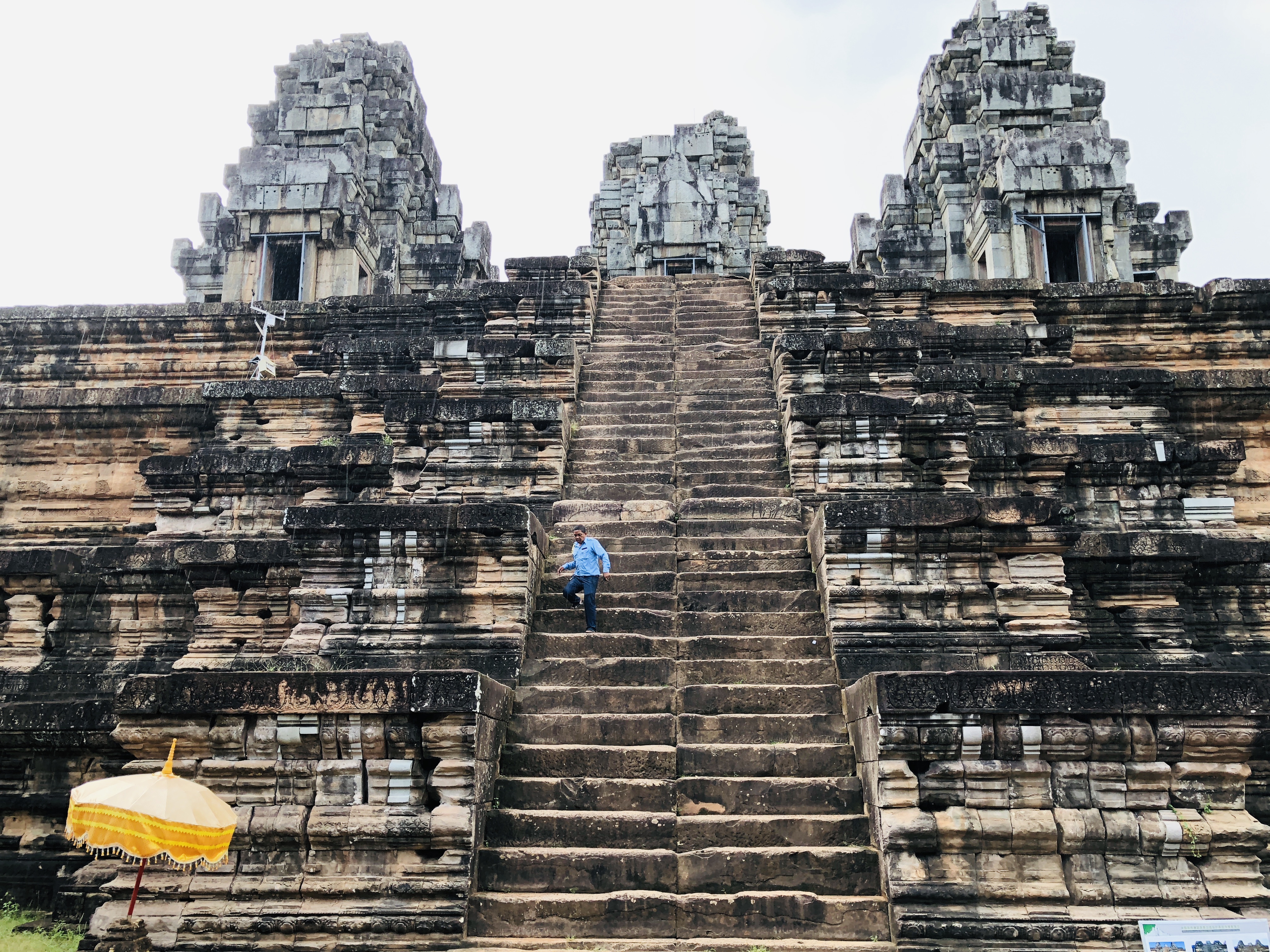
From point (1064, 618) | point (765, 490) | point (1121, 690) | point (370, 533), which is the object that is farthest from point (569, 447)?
point (1121, 690)

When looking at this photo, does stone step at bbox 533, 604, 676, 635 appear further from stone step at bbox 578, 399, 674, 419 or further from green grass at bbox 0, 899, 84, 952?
green grass at bbox 0, 899, 84, 952

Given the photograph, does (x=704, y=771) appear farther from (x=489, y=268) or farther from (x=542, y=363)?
(x=489, y=268)

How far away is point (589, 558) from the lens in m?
7.23

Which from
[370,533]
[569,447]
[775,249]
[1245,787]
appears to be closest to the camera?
[1245,787]

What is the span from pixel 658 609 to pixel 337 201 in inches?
540

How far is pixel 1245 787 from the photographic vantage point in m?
6.89

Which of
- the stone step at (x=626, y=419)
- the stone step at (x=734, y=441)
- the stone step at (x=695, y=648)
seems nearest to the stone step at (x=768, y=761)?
the stone step at (x=695, y=648)

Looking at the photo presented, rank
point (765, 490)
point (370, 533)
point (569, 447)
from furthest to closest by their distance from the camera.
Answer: point (569, 447), point (765, 490), point (370, 533)

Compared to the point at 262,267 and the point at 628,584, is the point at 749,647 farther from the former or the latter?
the point at 262,267

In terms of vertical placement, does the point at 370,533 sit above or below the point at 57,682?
above

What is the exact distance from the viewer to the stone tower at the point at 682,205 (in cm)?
2089

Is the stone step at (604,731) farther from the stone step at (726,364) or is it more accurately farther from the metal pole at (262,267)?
the metal pole at (262,267)

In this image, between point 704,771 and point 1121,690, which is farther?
point 704,771

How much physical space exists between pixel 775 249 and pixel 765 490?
730 centimetres
